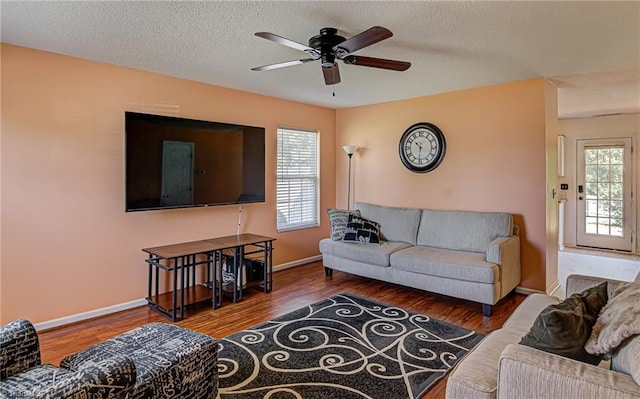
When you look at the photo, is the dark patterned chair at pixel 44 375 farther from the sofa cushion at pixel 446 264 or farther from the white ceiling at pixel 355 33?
the sofa cushion at pixel 446 264

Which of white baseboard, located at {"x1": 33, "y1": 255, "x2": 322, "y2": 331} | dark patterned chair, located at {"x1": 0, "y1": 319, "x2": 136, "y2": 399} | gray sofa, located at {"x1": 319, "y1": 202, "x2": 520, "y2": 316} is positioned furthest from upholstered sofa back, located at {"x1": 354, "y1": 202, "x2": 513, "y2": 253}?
dark patterned chair, located at {"x1": 0, "y1": 319, "x2": 136, "y2": 399}

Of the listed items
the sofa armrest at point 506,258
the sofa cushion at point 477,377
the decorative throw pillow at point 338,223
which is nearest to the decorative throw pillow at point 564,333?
the sofa cushion at point 477,377

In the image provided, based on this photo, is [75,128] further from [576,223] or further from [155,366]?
[576,223]

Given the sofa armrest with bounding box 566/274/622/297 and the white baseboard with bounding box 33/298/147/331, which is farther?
the white baseboard with bounding box 33/298/147/331

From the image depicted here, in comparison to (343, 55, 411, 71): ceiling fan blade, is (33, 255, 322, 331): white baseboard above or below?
below

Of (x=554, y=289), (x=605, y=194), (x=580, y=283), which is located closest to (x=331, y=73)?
(x=580, y=283)

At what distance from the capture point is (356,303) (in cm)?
378

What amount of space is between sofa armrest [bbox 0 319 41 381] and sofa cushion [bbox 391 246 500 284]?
3.25 meters

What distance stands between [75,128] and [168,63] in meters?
1.04

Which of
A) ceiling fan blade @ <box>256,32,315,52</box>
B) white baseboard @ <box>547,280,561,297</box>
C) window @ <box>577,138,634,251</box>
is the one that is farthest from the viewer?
window @ <box>577,138,634,251</box>

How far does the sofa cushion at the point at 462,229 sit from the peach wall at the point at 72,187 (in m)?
2.88

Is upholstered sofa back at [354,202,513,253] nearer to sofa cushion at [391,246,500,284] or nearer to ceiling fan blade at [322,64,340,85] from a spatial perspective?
sofa cushion at [391,246,500,284]

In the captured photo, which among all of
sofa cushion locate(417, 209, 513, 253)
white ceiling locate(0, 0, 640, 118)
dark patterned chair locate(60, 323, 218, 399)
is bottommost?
dark patterned chair locate(60, 323, 218, 399)

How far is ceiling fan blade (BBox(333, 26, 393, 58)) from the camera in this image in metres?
2.10
